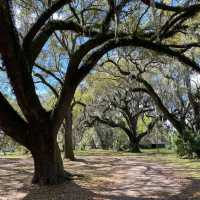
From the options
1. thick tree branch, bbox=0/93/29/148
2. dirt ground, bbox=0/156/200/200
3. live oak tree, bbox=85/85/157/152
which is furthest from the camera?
live oak tree, bbox=85/85/157/152

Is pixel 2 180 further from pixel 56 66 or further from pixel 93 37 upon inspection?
pixel 56 66

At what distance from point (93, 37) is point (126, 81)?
44.0 feet

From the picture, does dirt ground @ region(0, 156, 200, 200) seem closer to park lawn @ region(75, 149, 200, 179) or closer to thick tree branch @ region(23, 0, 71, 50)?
park lawn @ region(75, 149, 200, 179)

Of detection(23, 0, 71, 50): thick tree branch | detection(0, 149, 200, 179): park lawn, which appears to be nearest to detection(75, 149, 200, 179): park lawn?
detection(0, 149, 200, 179): park lawn

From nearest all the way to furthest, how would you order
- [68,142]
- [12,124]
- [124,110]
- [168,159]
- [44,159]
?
[12,124], [44,159], [68,142], [168,159], [124,110]

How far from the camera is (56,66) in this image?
979 inches

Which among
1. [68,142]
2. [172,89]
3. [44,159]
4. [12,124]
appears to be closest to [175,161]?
[68,142]

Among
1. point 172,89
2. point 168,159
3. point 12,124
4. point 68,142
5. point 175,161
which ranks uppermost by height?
point 172,89

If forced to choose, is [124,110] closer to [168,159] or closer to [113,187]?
[168,159]

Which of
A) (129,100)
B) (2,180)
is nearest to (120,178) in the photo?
(2,180)

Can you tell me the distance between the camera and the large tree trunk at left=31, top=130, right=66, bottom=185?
1261cm

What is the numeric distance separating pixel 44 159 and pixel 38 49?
3.18 meters

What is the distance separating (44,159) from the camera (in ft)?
41.5

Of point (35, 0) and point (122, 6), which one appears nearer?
point (122, 6)
